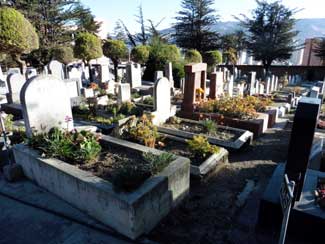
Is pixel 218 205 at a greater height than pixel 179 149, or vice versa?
pixel 179 149

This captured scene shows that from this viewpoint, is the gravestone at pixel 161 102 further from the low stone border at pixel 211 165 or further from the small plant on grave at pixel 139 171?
the small plant on grave at pixel 139 171

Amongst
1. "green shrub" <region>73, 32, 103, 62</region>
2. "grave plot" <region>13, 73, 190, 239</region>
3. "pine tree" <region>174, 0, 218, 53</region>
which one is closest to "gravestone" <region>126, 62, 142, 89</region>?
"green shrub" <region>73, 32, 103, 62</region>

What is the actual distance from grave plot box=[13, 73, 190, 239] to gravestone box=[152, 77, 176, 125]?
2815mm

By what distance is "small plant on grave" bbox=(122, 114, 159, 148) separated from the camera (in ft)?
19.9

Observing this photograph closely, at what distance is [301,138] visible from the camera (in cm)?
332

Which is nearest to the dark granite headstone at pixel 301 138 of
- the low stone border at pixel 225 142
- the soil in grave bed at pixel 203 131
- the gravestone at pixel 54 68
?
the low stone border at pixel 225 142

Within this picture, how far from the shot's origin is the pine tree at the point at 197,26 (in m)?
31.4

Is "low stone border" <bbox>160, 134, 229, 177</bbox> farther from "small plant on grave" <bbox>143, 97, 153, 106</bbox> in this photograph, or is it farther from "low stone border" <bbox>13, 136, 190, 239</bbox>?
"small plant on grave" <bbox>143, 97, 153, 106</bbox>

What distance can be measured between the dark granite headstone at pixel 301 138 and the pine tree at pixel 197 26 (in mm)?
29681

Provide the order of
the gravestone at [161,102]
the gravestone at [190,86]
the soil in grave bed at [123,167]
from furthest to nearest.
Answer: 1. the gravestone at [190,86]
2. the gravestone at [161,102]
3. the soil in grave bed at [123,167]

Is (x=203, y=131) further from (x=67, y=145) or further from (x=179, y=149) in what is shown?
(x=67, y=145)

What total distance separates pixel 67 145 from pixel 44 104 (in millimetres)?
1178

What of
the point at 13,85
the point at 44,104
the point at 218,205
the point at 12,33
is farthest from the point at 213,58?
the point at 218,205

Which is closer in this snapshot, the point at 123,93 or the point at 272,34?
the point at 123,93
